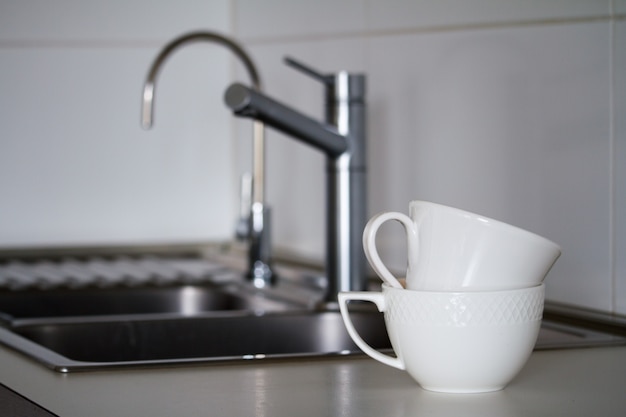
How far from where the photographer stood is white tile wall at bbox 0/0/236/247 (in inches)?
83.8

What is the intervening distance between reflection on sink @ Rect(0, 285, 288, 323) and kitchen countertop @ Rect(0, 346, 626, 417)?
24.0 inches

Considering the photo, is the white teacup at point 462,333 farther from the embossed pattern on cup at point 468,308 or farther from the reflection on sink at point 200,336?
the reflection on sink at point 200,336

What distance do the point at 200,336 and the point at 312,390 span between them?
0.45 meters

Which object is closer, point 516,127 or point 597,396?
point 597,396

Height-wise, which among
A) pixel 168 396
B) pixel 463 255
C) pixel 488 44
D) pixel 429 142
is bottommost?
pixel 168 396

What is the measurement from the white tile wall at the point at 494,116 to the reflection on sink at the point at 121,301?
278 mm

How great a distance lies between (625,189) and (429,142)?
1.43 feet

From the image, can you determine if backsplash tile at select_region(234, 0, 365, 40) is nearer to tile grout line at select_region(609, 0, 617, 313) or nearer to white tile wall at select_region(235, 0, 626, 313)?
white tile wall at select_region(235, 0, 626, 313)

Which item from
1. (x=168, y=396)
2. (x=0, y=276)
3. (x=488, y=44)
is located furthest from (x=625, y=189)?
(x=0, y=276)

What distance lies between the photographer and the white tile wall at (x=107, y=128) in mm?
2129

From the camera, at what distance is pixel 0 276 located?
1.67 m

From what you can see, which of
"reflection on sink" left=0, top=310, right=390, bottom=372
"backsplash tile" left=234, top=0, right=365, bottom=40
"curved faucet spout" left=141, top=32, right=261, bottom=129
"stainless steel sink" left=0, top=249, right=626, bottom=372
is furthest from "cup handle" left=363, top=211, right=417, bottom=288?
"backsplash tile" left=234, top=0, right=365, bottom=40

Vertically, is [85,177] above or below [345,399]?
above

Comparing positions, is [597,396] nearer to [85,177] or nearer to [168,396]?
[168,396]
